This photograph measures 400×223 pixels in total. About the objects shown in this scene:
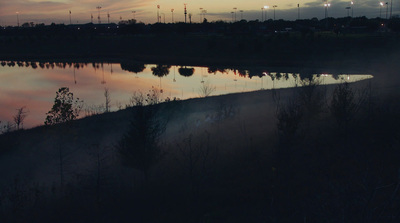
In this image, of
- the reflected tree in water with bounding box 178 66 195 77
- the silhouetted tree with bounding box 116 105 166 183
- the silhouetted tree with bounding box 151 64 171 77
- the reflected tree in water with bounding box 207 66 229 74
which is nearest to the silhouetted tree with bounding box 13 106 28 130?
the silhouetted tree with bounding box 116 105 166 183

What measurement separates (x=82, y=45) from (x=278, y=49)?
4684 centimetres

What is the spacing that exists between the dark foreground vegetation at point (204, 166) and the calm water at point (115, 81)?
807 centimetres

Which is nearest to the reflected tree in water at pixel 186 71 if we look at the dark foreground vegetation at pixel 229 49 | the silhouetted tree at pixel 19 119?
the dark foreground vegetation at pixel 229 49

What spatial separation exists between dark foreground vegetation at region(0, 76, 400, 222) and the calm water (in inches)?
318

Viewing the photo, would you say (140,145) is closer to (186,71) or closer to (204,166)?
(204,166)

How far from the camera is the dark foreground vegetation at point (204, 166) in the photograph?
1323 centimetres

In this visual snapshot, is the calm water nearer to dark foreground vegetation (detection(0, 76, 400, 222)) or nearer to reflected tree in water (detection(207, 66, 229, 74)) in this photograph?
reflected tree in water (detection(207, 66, 229, 74))

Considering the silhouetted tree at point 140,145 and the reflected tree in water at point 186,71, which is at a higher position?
the reflected tree in water at point 186,71

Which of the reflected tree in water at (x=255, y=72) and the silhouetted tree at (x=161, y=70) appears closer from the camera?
the reflected tree in water at (x=255, y=72)

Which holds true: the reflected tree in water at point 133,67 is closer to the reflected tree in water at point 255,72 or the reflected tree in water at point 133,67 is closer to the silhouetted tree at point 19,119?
the reflected tree in water at point 255,72

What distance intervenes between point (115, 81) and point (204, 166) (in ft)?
126

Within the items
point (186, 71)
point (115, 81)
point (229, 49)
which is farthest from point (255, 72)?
point (115, 81)

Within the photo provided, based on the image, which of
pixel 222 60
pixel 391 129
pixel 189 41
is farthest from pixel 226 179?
pixel 189 41

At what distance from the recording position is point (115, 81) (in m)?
52.6
